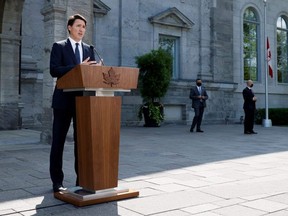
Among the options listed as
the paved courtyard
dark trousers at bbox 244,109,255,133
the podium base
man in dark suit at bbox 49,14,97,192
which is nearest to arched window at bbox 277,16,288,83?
dark trousers at bbox 244,109,255,133

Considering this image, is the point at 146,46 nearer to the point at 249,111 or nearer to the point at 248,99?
the point at 248,99

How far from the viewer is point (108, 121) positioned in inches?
154

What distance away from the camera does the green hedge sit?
1923 centimetres

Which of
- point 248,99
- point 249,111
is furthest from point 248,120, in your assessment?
point 248,99

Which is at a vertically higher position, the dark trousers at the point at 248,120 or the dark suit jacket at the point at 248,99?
the dark suit jacket at the point at 248,99

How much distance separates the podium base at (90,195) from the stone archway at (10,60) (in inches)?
366

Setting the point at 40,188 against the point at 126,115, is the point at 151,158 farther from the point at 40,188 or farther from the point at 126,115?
the point at 126,115

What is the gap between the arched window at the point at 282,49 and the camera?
22391 mm

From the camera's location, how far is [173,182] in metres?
4.93

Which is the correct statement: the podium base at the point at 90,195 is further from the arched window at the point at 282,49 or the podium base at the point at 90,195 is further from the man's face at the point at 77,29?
the arched window at the point at 282,49

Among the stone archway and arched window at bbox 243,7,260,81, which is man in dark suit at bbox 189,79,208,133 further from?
arched window at bbox 243,7,260,81

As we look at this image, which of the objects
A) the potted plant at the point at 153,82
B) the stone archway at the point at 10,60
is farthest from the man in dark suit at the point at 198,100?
the stone archway at the point at 10,60

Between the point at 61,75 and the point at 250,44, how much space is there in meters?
18.5

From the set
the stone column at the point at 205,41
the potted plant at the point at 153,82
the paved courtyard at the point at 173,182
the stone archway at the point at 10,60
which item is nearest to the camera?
the paved courtyard at the point at 173,182
